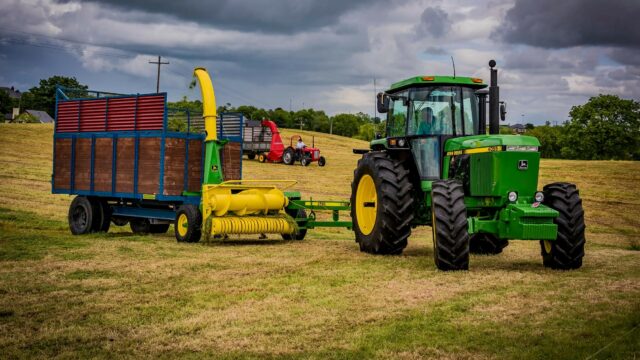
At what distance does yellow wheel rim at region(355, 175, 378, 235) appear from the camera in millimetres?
13398

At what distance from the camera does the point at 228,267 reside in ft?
37.0

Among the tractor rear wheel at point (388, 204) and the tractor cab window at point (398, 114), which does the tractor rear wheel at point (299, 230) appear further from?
the tractor cab window at point (398, 114)

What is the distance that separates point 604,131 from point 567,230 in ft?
255

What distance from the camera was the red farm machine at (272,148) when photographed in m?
43.3

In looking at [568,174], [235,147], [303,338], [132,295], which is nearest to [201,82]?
[235,147]

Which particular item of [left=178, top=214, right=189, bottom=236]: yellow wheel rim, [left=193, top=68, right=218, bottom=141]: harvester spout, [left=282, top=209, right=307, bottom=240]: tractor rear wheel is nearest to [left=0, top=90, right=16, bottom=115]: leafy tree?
[left=193, top=68, right=218, bottom=141]: harvester spout

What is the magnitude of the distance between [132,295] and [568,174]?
3276 centimetres

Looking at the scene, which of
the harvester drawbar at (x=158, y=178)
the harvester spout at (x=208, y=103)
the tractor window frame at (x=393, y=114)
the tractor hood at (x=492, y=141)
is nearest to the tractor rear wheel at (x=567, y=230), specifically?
the tractor hood at (x=492, y=141)

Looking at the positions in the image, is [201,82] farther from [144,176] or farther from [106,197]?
[106,197]

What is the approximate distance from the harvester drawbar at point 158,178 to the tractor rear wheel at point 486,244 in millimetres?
2682

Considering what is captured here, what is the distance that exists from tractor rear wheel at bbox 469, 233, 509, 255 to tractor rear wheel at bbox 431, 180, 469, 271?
323cm

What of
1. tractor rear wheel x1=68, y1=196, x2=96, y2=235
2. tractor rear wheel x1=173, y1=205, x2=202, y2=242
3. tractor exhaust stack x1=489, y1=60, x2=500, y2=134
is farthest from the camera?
tractor rear wheel x1=68, y1=196, x2=96, y2=235

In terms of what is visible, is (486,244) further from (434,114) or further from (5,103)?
(5,103)

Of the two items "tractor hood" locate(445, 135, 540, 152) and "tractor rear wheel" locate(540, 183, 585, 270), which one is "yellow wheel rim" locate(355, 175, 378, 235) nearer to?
"tractor hood" locate(445, 135, 540, 152)
